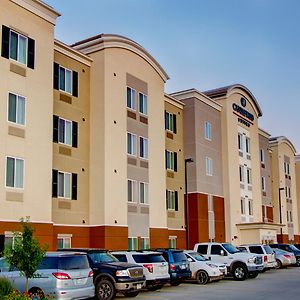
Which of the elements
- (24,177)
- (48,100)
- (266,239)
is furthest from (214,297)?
(266,239)

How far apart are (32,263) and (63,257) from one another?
172cm

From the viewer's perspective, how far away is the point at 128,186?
31.5m

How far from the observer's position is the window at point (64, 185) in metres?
27.0

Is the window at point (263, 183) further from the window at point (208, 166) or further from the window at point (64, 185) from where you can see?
the window at point (64, 185)

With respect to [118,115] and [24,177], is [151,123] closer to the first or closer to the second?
[118,115]

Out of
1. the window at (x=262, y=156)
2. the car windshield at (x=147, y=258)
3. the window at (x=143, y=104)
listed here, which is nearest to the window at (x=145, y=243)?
the window at (x=143, y=104)

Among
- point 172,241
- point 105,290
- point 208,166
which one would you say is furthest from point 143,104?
point 105,290

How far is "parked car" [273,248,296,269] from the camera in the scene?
3506cm

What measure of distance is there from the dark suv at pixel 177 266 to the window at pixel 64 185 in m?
7.35

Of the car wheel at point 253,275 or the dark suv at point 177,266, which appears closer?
the dark suv at point 177,266

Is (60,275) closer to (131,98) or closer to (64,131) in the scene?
(64,131)

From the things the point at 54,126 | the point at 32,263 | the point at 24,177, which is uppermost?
the point at 54,126

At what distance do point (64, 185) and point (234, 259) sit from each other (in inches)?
376

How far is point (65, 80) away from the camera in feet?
93.8
